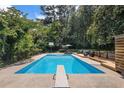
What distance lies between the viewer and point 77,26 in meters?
36.8

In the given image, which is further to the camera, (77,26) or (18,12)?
(77,26)

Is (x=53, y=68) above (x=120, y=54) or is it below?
below

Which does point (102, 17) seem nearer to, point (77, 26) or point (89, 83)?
point (89, 83)

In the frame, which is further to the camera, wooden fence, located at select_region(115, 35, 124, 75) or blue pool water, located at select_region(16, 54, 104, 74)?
blue pool water, located at select_region(16, 54, 104, 74)

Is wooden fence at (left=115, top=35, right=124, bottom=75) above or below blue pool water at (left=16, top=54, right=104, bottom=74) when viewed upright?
above

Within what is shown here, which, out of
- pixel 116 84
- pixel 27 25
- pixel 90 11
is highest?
pixel 90 11

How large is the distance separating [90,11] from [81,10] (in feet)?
4.28

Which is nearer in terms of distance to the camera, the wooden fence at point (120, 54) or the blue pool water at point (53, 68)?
the wooden fence at point (120, 54)

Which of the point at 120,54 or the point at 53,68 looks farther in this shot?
the point at 53,68

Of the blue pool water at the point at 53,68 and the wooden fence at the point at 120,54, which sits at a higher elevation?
the wooden fence at the point at 120,54
